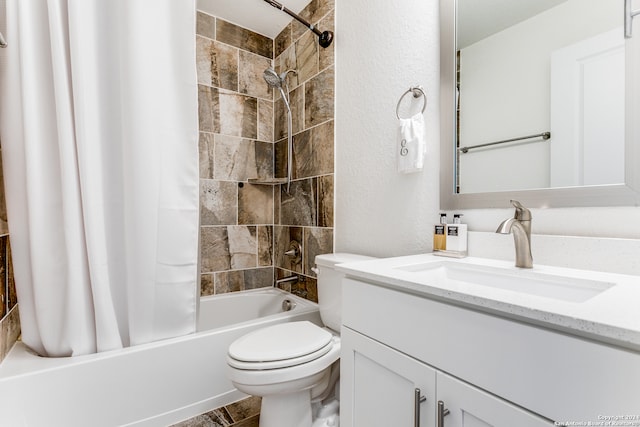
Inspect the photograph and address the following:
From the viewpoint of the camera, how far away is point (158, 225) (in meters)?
1.18

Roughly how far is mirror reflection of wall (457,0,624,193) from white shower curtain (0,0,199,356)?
1.15m

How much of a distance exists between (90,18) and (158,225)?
0.82 meters

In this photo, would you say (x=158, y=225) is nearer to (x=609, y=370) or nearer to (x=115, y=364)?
(x=115, y=364)

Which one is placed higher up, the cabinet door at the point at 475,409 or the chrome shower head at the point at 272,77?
the chrome shower head at the point at 272,77

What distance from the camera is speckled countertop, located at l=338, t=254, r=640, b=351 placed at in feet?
1.42

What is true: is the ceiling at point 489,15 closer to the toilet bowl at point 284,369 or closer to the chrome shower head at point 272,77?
the chrome shower head at point 272,77

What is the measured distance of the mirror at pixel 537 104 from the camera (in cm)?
79

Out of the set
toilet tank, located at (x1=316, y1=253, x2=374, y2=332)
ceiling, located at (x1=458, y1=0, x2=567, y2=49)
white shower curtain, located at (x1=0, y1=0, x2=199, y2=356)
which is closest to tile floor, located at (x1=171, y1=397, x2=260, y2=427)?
white shower curtain, located at (x1=0, y1=0, x2=199, y2=356)

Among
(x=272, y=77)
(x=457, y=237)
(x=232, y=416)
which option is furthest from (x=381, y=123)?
(x=232, y=416)

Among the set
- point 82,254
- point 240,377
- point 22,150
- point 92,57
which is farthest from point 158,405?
point 92,57

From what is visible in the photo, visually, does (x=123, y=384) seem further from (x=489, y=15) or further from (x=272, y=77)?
(x=489, y=15)

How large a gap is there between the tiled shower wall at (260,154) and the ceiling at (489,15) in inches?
29.7

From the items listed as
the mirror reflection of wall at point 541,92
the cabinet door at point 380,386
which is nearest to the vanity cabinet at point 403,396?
the cabinet door at point 380,386

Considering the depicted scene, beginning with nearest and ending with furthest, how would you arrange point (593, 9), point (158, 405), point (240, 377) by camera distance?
point (593, 9) → point (240, 377) → point (158, 405)
